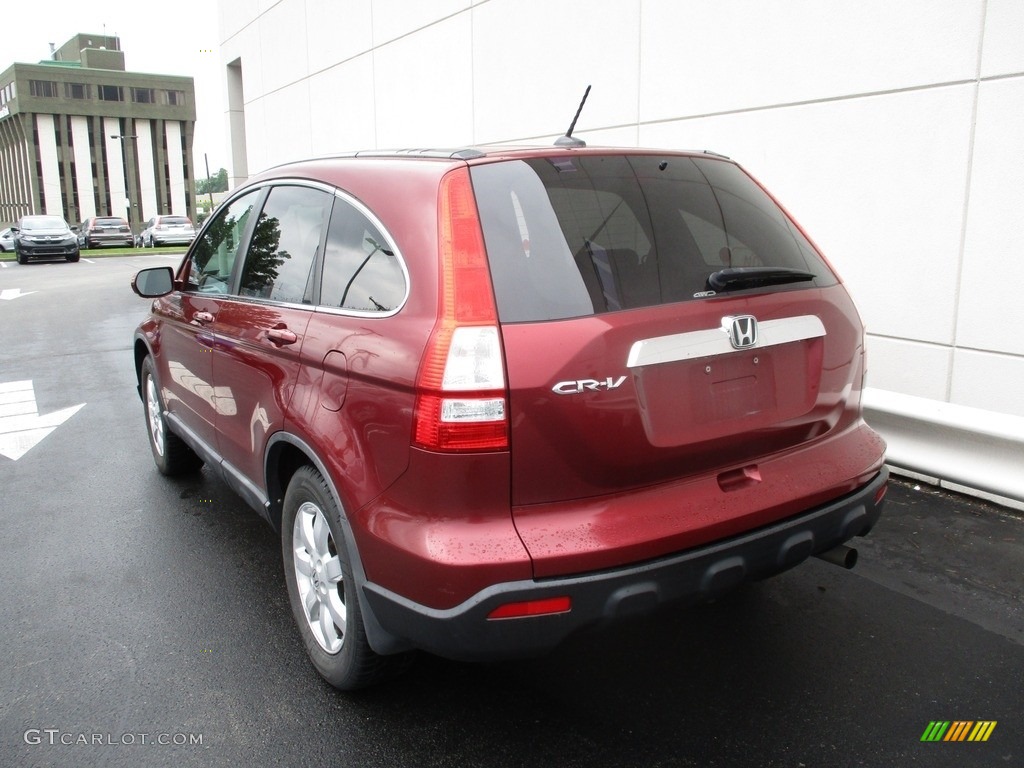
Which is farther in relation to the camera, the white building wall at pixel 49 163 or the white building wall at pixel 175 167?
the white building wall at pixel 175 167

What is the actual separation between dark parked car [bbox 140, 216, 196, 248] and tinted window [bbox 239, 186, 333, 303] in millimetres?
41069

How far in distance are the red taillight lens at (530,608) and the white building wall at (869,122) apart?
12.0 ft

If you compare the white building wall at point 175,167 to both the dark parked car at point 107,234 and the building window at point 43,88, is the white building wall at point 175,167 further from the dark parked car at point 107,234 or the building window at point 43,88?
the dark parked car at point 107,234

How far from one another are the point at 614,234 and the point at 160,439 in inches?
153

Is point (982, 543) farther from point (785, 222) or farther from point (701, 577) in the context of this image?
point (701, 577)

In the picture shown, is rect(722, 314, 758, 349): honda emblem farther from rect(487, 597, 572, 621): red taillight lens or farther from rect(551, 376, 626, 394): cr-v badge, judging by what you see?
rect(487, 597, 572, 621): red taillight lens

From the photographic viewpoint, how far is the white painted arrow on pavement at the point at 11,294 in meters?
17.8

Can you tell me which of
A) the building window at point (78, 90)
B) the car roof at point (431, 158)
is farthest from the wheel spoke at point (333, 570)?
the building window at point (78, 90)

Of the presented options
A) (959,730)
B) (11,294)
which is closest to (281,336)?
(959,730)

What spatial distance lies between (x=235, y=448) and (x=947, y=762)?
2.91 m

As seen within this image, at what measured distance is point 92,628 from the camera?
11.6 feet

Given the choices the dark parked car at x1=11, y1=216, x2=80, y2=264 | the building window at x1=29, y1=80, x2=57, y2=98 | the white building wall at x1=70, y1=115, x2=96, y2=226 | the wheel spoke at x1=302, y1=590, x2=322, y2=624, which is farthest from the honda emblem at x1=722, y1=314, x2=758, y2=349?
the building window at x1=29, y1=80, x2=57, y2=98

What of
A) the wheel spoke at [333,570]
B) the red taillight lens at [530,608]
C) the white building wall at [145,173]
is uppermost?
the white building wall at [145,173]

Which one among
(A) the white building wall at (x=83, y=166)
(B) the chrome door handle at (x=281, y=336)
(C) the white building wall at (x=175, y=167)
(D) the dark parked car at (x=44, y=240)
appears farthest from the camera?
(C) the white building wall at (x=175, y=167)
